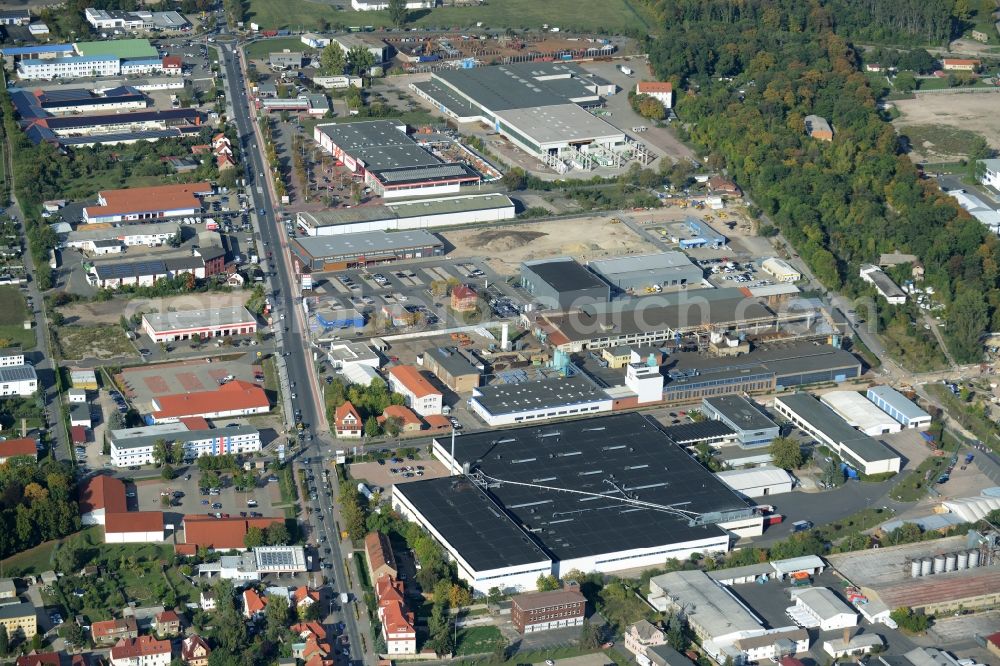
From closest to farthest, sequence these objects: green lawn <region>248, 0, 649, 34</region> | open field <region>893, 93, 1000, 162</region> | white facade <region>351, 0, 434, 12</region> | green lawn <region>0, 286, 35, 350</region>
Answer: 1. green lawn <region>0, 286, 35, 350</region>
2. open field <region>893, 93, 1000, 162</region>
3. green lawn <region>248, 0, 649, 34</region>
4. white facade <region>351, 0, 434, 12</region>

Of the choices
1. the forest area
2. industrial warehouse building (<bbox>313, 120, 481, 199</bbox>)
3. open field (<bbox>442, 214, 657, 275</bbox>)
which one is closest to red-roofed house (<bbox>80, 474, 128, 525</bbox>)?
open field (<bbox>442, 214, 657, 275</bbox>)

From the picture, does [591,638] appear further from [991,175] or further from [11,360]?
[991,175]

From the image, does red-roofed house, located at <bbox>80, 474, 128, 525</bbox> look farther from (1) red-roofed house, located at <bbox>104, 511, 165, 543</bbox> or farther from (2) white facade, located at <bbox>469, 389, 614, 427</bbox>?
(2) white facade, located at <bbox>469, 389, 614, 427</bbox>

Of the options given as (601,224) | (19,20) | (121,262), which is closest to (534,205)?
(601,224)

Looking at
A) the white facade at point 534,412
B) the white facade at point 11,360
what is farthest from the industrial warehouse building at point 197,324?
the white facade at point 534,412

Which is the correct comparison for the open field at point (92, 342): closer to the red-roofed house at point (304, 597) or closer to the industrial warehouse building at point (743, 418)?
the red-roofed house at point (304, 597)

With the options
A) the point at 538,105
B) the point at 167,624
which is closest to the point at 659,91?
the point at 538,105

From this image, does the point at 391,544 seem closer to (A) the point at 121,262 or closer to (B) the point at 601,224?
(A) the point at 121,262
